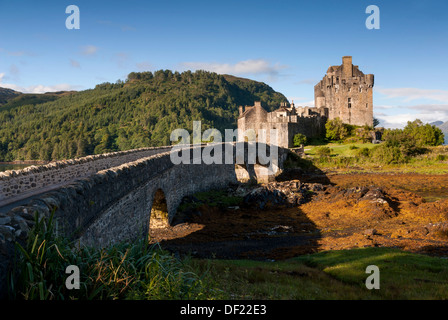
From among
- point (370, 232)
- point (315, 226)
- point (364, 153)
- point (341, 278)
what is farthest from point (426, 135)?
point (341, 278)

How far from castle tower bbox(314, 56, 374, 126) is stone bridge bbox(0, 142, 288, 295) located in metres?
55.0

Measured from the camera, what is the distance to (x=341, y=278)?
10.7m

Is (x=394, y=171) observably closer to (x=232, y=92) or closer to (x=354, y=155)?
(x=354, y=155)

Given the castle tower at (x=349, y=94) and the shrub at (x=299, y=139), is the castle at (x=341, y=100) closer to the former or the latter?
the castle tower at (x=349, y=94)

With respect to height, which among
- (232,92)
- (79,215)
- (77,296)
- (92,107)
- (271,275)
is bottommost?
(271,275)

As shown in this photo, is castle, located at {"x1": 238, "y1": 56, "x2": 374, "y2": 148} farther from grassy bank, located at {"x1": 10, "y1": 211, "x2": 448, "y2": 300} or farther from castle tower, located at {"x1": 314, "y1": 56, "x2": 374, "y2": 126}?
grassy bank, located at {"x1": 10, "y1": 211, "x2": 448, "y2": 300}

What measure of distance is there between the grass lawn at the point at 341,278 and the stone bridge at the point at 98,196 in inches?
112

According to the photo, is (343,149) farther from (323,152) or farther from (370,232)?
(370,232)

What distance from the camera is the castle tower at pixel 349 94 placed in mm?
73625

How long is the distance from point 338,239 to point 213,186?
18.1 m

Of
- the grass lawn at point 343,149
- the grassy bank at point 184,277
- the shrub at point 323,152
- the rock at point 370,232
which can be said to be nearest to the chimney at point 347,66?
the grass lawn at point 343,149

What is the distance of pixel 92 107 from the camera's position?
134 metres

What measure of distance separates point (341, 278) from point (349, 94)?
70381 millimetres

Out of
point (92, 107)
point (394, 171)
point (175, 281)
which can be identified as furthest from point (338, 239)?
point (92, 107)
